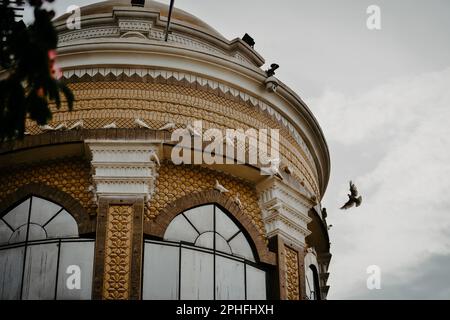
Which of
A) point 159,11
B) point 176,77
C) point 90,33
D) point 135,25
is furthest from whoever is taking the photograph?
point 159,11

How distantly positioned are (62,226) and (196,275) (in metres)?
2.84

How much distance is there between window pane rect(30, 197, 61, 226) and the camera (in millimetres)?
15445

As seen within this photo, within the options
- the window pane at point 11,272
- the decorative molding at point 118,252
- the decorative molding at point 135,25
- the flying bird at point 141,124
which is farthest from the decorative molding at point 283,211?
the decorative molding at point 135,25

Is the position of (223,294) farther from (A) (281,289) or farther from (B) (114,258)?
(B) (114,258)

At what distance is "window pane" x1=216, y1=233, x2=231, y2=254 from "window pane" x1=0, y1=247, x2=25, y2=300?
12.7 feet

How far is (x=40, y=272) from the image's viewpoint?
14820mm

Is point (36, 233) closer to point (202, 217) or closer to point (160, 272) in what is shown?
Result: point (160, 272)

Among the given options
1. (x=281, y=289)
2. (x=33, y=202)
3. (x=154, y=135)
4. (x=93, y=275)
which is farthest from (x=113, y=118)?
(x=281, y=289)

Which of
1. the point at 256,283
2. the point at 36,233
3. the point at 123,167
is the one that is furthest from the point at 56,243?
the point at 256,283

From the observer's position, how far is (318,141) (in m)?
19.8

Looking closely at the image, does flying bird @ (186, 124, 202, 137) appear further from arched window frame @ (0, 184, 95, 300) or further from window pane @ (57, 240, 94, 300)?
window pane @ (57, 240, 94, 300)

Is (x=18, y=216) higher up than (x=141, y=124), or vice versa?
(x=141, y=124)
